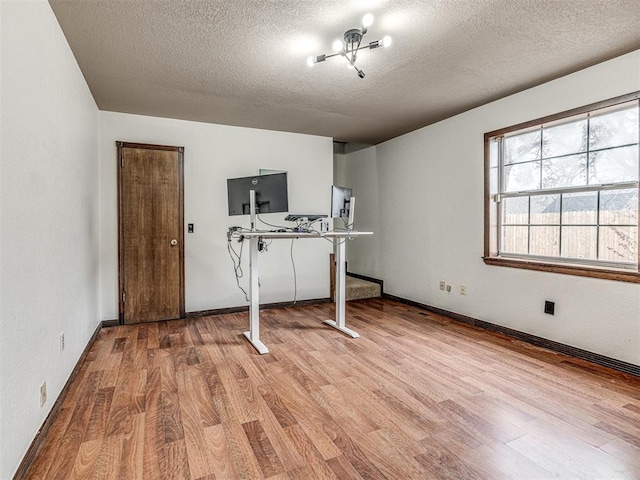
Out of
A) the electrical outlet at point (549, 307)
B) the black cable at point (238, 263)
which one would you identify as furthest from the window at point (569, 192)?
the black cable at point (238, 263)

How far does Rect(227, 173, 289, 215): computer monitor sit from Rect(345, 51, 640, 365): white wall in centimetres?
214

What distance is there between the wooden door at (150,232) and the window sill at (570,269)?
139 inches

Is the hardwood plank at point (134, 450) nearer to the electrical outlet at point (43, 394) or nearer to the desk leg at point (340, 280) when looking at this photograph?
the electrical outlet at point (43, 394)

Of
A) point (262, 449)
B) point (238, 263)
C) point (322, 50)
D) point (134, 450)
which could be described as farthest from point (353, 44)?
point (238, 263)

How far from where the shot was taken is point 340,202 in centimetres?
347

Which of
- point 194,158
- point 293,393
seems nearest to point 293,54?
point 194,158

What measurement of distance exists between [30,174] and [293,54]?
1849mm

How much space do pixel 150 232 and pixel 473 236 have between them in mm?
3674

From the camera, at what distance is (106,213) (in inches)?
149

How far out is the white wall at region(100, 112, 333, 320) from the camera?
3.82m

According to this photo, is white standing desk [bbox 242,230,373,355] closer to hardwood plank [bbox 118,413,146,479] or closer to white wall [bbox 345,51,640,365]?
hardwood plank [bbox 118,413,146,479]

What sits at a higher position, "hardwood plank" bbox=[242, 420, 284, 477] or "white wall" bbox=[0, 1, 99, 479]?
"white wall" bbox=[0, 1, 99, 479]

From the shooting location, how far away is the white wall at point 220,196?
3824 mm

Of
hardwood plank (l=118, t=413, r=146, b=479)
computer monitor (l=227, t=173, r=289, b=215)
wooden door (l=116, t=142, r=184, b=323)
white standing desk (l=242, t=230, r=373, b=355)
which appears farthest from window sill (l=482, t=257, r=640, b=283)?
wooden door (l=116, t=142, r=184, b=323)
